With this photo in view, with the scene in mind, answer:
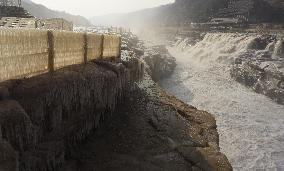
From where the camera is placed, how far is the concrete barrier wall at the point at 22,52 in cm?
785

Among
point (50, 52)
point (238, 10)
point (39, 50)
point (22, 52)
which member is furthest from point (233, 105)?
point (238, 10)

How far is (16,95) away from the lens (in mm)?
8156

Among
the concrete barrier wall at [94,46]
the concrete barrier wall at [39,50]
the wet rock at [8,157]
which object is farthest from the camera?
the concrete barrier wall at [94,46]

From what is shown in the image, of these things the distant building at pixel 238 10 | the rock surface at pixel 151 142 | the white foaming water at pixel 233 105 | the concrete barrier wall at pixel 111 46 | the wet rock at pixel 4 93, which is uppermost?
the distant building at pixel 238 10

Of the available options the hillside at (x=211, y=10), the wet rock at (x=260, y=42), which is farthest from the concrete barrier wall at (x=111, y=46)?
the hillside at (x=211, y=10)

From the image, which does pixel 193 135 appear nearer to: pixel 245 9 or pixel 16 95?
pixel 16 95

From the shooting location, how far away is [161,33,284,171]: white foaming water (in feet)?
59.6

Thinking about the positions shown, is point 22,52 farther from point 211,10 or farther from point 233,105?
point 211,10

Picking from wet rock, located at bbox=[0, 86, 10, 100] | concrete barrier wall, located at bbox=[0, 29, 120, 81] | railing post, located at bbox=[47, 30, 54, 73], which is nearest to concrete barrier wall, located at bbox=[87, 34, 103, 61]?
concrete barrier wall, located at bbox=[0, 29, 120, 81]

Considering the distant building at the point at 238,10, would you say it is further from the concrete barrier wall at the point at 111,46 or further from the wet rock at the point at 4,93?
the wet rock at the point at 4,93

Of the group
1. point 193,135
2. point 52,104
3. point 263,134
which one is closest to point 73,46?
point 52,104

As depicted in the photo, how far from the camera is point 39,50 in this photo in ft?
30.5

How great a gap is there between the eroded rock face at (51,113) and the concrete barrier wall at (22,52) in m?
0.24

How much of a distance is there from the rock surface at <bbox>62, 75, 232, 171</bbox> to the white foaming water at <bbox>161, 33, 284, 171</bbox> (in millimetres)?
5033
